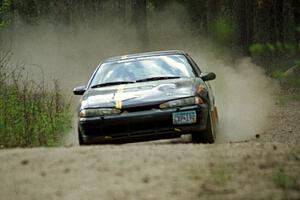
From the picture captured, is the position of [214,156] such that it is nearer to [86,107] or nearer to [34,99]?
[86,107]

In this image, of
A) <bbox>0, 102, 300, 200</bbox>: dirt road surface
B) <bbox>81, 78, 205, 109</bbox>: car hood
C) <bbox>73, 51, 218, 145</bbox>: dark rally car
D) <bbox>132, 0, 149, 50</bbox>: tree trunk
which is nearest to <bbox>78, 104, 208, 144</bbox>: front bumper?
<bbox>73, 51, 218, 145</bbox>: dark rally car

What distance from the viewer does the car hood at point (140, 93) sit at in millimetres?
10180

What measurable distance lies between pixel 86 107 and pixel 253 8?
83.8 feet

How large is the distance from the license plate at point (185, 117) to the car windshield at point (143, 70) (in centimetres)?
135

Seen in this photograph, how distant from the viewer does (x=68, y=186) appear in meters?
6.18

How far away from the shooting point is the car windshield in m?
11.4

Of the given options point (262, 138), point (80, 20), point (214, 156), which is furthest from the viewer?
point (80, 20)

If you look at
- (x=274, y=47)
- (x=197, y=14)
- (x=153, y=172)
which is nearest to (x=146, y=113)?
(x=153, y=172)

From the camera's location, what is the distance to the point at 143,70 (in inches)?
460

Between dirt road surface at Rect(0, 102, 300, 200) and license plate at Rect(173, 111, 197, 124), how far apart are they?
1.85 m

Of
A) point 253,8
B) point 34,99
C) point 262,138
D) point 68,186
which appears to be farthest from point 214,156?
point 253,8

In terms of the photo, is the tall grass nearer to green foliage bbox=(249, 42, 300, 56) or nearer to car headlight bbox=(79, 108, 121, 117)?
car headlight bbox=(79, 108, 121, 117)

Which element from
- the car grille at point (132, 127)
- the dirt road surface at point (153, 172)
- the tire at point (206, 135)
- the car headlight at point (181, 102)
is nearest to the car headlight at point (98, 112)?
the car grille at point (132, 127)

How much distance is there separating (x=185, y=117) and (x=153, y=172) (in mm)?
3696
